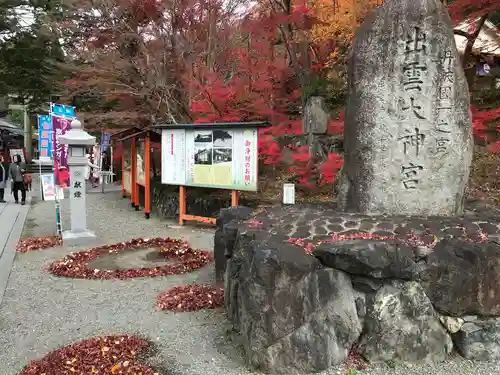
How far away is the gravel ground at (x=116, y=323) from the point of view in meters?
3.72

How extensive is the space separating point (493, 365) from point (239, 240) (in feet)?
8.21

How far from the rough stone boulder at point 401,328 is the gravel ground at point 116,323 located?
113 millimetres

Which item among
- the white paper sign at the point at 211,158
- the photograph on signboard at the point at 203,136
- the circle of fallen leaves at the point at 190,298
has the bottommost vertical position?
the circle of fallen leaves at the point at 190,298

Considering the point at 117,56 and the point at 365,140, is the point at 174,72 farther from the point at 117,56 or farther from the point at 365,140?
the point at 365,140

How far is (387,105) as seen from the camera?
4676 millimetres

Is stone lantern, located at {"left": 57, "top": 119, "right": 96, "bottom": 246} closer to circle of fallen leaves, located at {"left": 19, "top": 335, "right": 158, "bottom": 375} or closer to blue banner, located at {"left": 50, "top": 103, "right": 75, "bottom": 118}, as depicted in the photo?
blue banner, located at {"left": 50, "top": 103, "right": 75, "bottom": 118}

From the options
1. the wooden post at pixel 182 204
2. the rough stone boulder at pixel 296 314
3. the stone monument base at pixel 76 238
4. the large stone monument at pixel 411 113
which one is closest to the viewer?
the rough stone boulder at pixel 296 314

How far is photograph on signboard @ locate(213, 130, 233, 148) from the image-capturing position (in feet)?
31.2

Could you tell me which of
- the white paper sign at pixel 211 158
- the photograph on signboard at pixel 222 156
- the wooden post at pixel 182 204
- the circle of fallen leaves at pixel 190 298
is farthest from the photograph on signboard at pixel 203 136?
the circle of fallen leaves at pixel 190 298

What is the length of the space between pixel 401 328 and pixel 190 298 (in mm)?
2624

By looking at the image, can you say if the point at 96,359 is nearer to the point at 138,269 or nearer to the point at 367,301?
the point at 367,301

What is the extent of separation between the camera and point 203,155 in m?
10.0

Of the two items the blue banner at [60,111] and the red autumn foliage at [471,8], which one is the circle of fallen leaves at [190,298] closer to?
the blue banner at [60,111]

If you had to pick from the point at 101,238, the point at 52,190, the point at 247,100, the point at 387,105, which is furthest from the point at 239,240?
the point at 247,100
